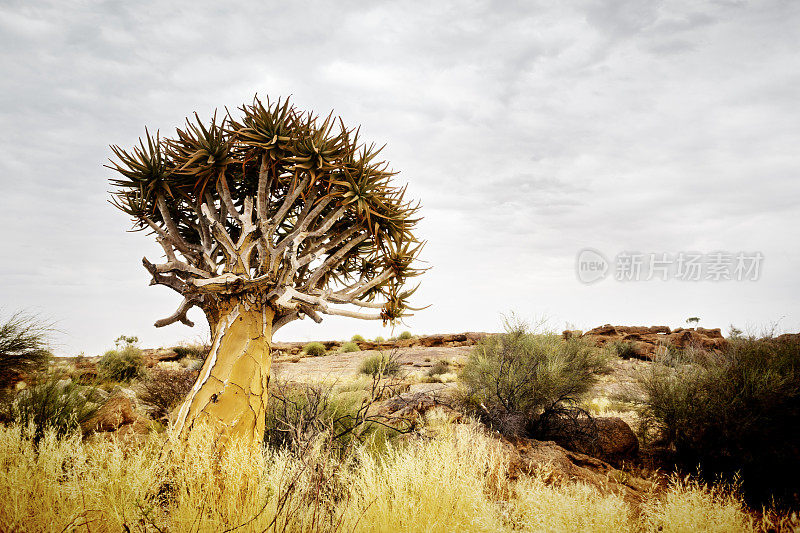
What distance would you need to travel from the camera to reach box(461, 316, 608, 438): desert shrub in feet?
26.3

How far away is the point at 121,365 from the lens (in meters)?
16.5

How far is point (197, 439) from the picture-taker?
437 cm

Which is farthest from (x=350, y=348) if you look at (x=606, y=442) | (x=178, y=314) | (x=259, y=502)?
(x=259, y=502)

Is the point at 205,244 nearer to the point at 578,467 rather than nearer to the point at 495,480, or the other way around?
the point at 495,480

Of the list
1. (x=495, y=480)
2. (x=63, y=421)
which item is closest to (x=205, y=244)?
(x=63, y=421)

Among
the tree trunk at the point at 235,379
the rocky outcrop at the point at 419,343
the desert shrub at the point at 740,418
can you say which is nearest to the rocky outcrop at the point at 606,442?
the desert shrub at the point at 740,418

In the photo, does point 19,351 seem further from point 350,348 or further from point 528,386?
point 350,348

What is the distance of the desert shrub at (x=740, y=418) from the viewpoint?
248 inches

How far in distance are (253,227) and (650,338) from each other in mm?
26939

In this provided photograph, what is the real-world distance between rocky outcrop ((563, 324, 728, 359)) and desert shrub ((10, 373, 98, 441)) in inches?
681

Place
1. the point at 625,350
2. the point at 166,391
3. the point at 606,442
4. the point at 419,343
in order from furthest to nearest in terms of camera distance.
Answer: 1. the point at 419,343
2. the point at 625,350
3. the point at 166,391
4. the point at 606,442

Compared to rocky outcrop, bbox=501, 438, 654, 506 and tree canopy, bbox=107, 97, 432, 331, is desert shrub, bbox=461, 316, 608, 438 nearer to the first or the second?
rocky outcrop, bbox=501, 438, 654, 506

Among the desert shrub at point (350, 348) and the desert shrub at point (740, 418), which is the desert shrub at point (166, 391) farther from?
the desert shrub at point (350, 348)

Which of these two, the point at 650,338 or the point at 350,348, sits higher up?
the point at 650,338
